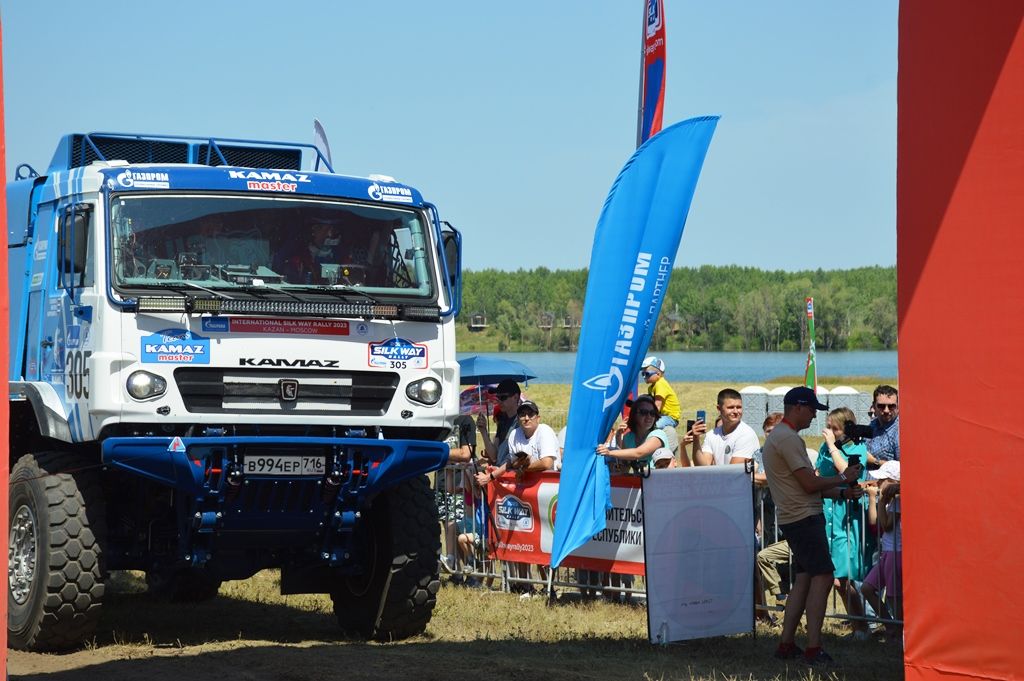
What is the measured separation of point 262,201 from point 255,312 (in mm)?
960

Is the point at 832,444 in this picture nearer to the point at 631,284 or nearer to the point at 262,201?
the point at 631,284

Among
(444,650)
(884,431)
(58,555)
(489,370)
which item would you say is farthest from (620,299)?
(489,370)

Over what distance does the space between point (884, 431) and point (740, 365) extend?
128 m

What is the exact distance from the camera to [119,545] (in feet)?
33.1

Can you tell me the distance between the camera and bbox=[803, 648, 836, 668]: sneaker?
8.98m

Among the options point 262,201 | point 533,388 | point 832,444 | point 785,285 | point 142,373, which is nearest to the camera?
point 142,373

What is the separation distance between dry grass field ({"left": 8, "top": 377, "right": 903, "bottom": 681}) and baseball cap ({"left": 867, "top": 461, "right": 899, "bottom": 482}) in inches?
47.8

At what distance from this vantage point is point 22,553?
391 inches

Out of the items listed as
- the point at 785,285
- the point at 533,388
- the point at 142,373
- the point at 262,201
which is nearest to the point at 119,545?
the point at 142,373

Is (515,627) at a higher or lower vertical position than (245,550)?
lower

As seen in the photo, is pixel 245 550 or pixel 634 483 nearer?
pixel 245 550

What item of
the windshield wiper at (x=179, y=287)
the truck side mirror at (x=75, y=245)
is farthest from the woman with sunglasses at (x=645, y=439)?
the truck side mirror at (x=75, y=245)

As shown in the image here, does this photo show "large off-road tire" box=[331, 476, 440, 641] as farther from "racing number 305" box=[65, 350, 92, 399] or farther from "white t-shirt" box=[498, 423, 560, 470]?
"racing number 305" box=[65, 350, 92, 399]

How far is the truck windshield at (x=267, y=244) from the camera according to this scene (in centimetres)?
942
